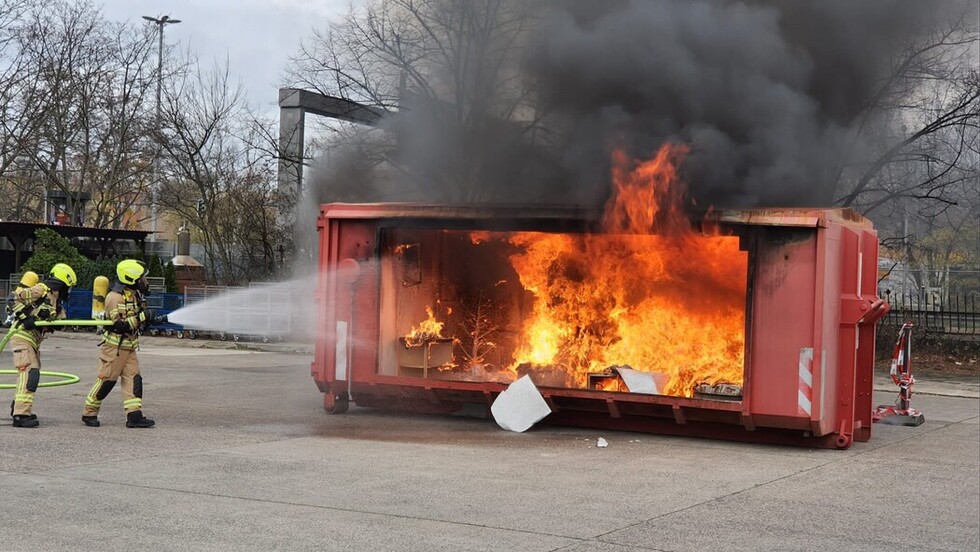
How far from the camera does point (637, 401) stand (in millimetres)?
9703

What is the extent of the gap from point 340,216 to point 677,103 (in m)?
3.51

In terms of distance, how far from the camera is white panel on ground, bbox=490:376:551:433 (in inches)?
395

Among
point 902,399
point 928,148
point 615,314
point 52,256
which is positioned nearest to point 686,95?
point 615,314

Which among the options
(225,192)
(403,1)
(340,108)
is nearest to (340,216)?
(403,1)

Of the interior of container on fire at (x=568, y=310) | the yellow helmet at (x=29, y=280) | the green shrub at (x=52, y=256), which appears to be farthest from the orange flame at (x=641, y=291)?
the green shrub at (x=52, y=256)

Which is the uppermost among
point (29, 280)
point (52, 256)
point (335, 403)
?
point (52, 256)

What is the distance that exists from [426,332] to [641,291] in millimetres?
2299

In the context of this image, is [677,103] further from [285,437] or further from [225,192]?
[225,192]

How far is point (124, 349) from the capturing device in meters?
9.86

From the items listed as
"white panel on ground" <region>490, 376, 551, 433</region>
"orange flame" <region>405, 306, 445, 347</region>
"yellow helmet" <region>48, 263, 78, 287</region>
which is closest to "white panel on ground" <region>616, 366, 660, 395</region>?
"white panel on ground" <region>490, 376, 551, 433</region>

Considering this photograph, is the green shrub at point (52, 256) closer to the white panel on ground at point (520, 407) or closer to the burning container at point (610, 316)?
the burning container at point (610, 316)

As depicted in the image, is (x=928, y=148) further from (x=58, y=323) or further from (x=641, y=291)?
(x=58, y=323)

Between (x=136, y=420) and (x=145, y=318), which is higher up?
(x=145, y=318)

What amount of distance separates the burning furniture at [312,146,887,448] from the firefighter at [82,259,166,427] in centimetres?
182
